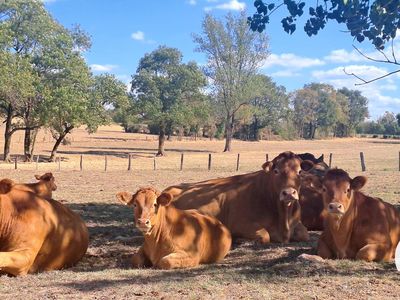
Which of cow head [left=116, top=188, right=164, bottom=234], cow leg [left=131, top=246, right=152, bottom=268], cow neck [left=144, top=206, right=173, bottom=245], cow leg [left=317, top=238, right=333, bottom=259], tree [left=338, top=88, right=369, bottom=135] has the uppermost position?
tree [left=338, top=88, right=369, bottom=135]

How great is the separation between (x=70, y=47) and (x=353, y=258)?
1417 inches

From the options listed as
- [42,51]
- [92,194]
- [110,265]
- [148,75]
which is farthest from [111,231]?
[148,75]

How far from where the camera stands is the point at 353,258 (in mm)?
7703

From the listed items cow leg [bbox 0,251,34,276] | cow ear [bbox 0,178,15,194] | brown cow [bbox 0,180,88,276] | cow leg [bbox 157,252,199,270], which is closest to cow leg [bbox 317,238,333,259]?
cow leg [bbox 157,252,199,270]

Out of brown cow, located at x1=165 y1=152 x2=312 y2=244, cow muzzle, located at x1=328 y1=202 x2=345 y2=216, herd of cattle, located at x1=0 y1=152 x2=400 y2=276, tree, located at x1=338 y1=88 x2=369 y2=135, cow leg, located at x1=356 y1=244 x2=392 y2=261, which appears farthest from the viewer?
tree, located at x1=338 y1=88 x2=369 y2=135

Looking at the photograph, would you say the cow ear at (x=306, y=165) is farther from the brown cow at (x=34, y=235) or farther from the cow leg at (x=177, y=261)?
the brown cow at (x=34, y=235)

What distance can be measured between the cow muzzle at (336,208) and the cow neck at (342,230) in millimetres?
469

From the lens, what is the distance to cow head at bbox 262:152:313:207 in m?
9.22

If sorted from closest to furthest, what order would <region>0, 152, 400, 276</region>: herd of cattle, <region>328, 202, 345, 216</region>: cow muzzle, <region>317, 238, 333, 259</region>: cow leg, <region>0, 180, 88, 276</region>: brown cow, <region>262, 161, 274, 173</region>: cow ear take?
1. <region>0, 180, 88, 276</region>: brown cow
2. <region>0, 152, 400, 276</region>: herd of cattle
3. <region>328, 202, 345, 216</region>: cow muzzle
4. <region>317, 238, 333, 259</region>: cow leg
5. <region>262, 161, 274, 173</region>: cow ear

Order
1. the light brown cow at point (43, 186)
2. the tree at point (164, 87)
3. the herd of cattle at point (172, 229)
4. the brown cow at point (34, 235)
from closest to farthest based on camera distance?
the brown cow at point (34, 235), the herd of cattle at point (172, 229), the light brown cow at point (43, 186), the tree at point (164, 87)

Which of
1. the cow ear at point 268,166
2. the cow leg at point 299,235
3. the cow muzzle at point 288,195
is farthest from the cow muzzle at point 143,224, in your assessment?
the cow leg at point 299,235

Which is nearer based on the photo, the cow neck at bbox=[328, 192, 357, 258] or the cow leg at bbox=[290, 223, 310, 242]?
the cow neck at bbox=[328, 192, 357, 258]

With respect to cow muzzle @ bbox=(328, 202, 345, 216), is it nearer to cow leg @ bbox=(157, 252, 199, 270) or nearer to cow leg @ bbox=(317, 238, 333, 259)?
cow leg @ bbox=(317, 238, 333, 259)

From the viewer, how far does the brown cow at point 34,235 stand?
696cm
